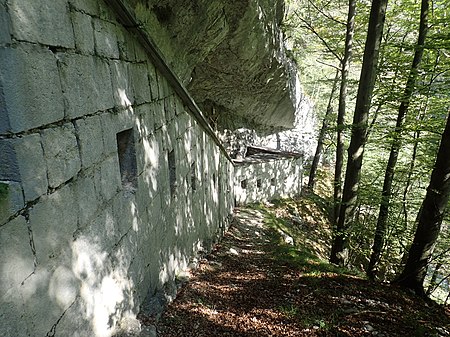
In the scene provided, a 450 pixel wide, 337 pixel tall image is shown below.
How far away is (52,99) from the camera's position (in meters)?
1.98

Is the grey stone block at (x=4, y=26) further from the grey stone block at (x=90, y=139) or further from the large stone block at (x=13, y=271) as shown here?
the large stone block at (x=13, y=271)

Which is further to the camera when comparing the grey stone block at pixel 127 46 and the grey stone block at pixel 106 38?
the grey stone block at pixel 127 46

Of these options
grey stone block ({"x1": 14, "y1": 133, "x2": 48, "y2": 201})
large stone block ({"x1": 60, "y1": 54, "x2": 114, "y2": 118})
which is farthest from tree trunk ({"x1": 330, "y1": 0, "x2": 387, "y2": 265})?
grey stone block ({"x1": 14, "y1": 133, "x2": 48, "y2": 201})

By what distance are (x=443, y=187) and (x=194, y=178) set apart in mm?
4492

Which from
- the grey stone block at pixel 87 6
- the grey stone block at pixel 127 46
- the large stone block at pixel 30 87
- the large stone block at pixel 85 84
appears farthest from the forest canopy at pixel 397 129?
the large stone block at pixel 30 87

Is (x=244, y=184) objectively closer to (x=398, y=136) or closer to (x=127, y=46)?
(x=398, y=136)

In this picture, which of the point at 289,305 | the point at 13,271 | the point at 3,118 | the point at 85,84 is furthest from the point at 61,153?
the point at 289,305

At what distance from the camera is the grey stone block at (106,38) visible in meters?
2.60

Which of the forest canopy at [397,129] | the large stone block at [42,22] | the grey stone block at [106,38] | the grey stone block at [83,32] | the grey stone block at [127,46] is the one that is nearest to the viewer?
the large stone block at [42,22]

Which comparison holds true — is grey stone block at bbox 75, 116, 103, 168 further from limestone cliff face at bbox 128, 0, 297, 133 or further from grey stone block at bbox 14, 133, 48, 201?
limestone cliff face at bbox 128, 0, 297, 133

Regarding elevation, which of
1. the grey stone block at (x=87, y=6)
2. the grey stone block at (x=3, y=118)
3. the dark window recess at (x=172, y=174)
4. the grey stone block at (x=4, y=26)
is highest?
the grey stone block at (x=87, y=6)

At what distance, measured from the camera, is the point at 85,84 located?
2.38 meters

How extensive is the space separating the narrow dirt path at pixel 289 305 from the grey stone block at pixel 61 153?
2496 mm

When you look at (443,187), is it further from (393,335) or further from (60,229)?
(60,229)
